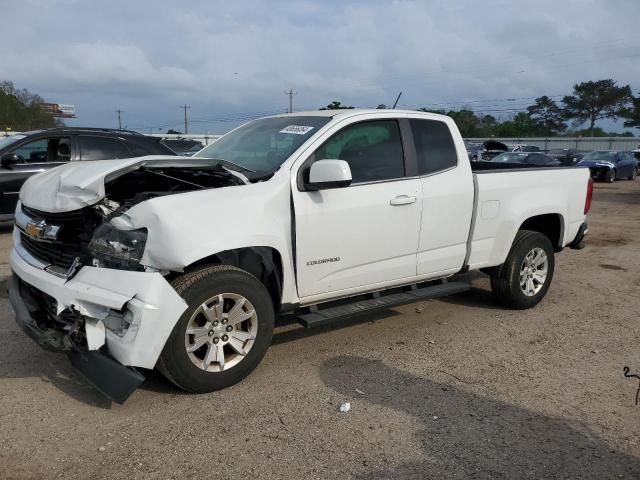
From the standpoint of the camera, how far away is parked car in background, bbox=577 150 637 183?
26.9m

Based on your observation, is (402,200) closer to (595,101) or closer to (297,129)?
(297,129)

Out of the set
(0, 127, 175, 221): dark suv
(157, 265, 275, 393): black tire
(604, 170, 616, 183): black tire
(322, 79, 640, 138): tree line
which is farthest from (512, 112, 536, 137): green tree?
(157, 265, 275, 393): black tire

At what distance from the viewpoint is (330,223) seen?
4.13m

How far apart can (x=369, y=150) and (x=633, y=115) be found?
7712 centimetres

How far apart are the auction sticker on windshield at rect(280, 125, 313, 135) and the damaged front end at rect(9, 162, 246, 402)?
92 cm

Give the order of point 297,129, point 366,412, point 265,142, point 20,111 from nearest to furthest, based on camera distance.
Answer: point 366,412, point 297,129, point 265,142, point 20,111

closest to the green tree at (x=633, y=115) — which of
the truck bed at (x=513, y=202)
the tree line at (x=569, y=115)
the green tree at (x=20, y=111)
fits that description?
the tree line at (x=569, y=115)

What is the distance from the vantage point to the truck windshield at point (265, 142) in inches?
169

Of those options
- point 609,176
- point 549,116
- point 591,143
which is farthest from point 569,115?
point 609,176

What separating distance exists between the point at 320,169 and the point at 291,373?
58.9 inches

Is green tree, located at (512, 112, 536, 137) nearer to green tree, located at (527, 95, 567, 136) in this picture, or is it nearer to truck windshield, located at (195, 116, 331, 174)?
green tree, located at (527, 95, 567, 136)

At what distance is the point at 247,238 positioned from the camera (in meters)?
3.71

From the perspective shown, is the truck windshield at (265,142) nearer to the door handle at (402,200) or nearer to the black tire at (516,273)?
the door handle at (402,200)

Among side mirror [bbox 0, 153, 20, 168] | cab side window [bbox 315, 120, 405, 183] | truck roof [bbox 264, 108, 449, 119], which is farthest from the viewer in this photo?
side mirror [bbox 0, 153, 20, 168]
